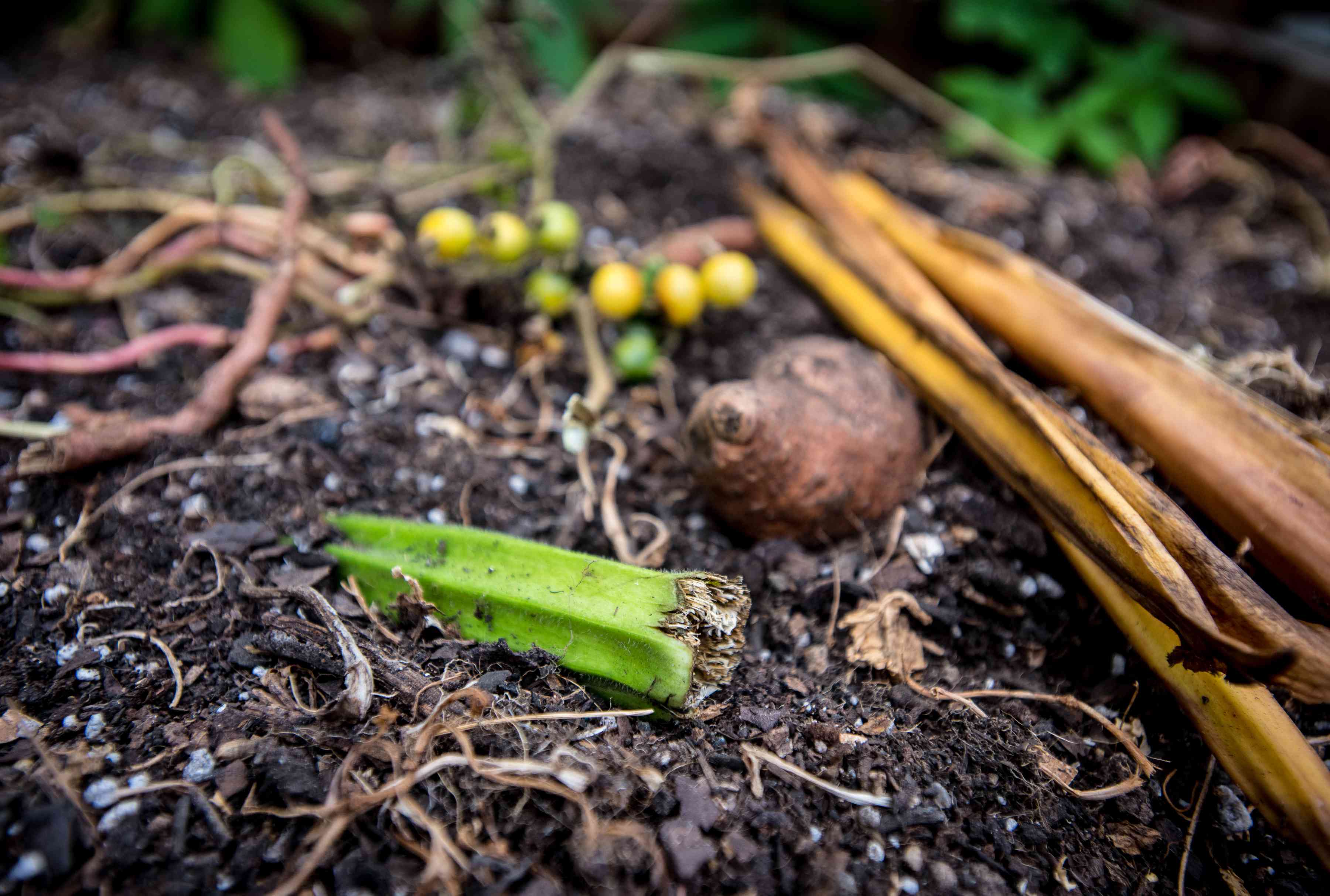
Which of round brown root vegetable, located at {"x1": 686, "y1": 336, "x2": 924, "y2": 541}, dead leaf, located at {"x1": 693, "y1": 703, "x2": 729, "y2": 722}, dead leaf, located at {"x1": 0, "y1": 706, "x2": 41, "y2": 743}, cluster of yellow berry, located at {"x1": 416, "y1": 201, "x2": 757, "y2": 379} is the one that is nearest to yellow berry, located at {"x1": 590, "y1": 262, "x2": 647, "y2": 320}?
cluster of yellow berry, located at {"x1": 416, "y1": 201, "x2": 757, "y2": 379}

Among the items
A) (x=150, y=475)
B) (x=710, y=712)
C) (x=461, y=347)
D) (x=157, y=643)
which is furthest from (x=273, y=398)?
(x=710, y=712)

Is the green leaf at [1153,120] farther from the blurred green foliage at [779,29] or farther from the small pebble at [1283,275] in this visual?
the blurred green foliage at [779,29]

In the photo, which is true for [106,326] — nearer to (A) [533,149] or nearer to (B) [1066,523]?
(A) [533,149]

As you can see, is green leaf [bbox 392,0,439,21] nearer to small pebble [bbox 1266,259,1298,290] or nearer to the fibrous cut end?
the fibrous cut end

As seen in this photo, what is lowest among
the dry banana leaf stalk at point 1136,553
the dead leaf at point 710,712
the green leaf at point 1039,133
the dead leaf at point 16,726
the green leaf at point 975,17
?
the dead leaf at point 16,726

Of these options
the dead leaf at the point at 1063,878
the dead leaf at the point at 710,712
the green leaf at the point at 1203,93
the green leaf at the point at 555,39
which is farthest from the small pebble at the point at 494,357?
the green leaf at the point at 1203,93

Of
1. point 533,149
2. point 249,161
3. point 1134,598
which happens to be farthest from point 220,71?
point 1134,598
